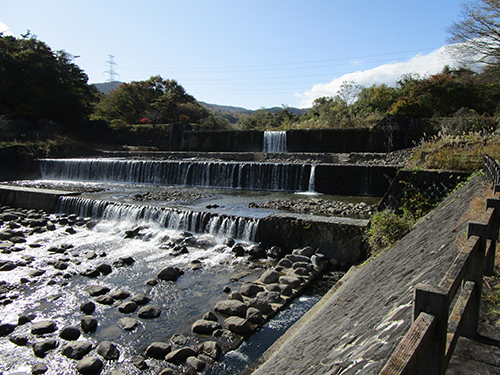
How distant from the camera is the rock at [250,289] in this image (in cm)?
493

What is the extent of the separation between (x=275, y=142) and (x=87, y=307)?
15.2 m

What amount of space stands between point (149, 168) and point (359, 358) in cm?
1477

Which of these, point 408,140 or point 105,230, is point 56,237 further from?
point 408,140

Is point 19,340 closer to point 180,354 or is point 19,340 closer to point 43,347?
point 43,347

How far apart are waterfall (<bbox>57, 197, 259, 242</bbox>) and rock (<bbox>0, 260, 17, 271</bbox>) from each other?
310 cm

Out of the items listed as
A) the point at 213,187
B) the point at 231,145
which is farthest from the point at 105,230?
the point at 231,145

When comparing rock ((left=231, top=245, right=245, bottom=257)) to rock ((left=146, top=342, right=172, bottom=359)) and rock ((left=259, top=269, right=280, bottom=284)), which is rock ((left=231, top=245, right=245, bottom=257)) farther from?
rock ((left=146, top=342, right=172, bottom=359))

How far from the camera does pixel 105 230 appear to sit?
8.97 metres

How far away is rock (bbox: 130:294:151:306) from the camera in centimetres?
484

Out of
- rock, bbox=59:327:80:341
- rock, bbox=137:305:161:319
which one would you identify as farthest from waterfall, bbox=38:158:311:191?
rock, bbox=59:327:80:341

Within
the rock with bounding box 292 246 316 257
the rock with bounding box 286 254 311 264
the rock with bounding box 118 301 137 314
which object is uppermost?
the rock with bounding box 292 246 316 257

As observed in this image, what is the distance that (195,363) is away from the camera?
3.43 meters

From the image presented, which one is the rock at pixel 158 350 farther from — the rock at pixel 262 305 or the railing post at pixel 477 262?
the railing post at pixel 477 262

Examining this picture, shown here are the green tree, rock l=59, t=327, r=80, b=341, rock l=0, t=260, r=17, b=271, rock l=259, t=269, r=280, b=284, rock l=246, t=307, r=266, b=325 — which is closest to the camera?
rock l=59, t=327, r=80, b=341
